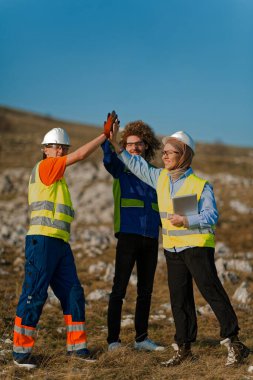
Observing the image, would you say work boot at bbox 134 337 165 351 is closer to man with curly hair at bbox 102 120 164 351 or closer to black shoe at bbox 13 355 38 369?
man with curly hair at bbox 102 120 164 351

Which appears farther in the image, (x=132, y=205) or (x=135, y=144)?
(x=135, y=144)

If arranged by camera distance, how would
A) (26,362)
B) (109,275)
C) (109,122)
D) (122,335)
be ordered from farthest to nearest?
(109,275), (122,335), (109,122), (26,362)

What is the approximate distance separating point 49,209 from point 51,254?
423 millimetres

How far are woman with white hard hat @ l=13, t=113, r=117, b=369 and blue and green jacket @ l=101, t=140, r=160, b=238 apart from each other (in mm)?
722

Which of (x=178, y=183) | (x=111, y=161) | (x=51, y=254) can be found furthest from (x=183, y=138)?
(x=51, y=254)

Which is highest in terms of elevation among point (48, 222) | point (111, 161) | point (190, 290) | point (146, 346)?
point (111, 161)

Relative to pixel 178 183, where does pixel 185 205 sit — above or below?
below

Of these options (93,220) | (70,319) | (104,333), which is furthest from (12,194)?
(70,319)

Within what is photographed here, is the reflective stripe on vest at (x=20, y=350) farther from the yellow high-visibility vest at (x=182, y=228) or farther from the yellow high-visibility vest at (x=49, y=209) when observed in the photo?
the yellow high-visibility vest at (x=182, y=228)

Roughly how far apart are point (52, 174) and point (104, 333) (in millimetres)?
2596

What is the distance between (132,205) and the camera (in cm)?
576

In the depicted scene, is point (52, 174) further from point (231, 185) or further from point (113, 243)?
point (231, 185)

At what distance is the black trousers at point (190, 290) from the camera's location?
5.01 m

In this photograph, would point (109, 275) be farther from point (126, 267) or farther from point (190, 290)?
point (190, 290)
